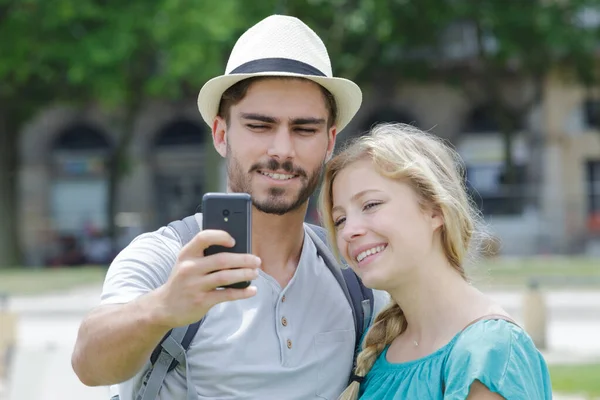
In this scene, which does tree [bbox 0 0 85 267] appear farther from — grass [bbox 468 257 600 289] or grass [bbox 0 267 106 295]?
grass [bbox 468 257 600 289]

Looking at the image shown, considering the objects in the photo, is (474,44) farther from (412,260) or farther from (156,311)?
(156,311)

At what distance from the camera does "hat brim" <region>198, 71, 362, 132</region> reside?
2.90 m

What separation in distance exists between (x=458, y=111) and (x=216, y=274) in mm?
32035

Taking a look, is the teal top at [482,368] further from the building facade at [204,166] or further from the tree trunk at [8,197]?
the building facade at [204,166]

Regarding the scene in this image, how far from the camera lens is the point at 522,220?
94.7 feet

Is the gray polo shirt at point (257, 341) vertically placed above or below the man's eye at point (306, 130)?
below

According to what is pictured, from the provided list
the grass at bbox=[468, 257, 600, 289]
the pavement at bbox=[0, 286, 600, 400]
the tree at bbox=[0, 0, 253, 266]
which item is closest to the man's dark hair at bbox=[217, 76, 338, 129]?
the pavement at bbox=[0, 286, 600, 400]

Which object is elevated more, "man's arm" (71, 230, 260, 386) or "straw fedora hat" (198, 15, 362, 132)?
"straw fedora hat" (198, 15, 362, 132)

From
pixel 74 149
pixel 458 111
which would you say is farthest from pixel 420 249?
pixel 74 149

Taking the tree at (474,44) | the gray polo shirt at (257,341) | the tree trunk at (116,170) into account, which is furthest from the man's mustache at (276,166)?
the tree trunk at (116,170)

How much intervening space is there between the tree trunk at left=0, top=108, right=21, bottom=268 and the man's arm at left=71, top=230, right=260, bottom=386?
23.8 m

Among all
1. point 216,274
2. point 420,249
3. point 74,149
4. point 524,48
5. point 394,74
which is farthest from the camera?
point 74,149

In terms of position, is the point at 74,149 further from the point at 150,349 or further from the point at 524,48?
the point at 150,349

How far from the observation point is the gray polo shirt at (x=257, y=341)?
8.82ft
